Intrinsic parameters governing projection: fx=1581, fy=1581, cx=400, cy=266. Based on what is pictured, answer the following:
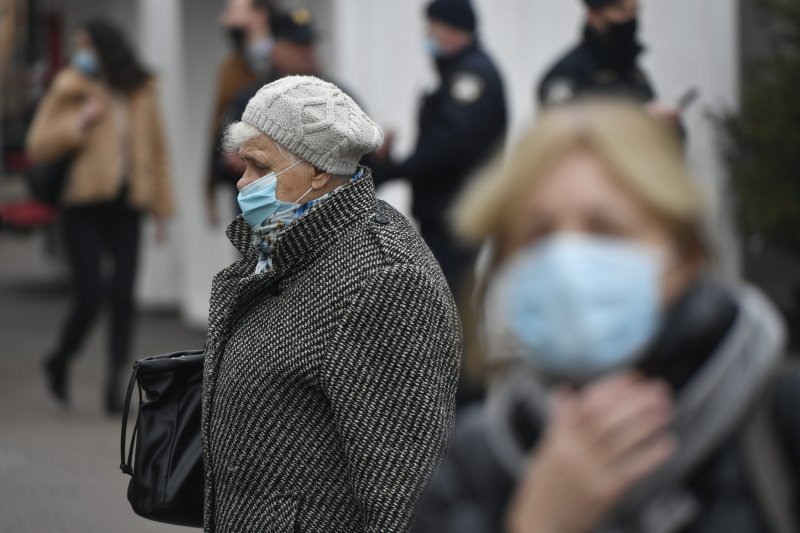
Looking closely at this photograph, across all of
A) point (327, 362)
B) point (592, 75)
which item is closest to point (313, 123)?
point (327, 362)

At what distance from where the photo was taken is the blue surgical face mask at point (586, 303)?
1447 millimetres

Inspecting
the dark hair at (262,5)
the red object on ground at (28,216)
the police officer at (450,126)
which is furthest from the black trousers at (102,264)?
the red object on ground at (28,216)

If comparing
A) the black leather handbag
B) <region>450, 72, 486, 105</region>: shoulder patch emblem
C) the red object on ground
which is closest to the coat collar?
the black leather handbag

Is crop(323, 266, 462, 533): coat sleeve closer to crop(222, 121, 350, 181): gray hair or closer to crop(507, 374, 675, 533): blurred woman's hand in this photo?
crop(222, 121, 350, 181): gray hair

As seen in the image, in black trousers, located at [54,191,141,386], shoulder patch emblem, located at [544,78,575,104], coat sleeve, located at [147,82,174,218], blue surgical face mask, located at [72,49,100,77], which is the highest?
shoulder patch emblem, located at [544,78,575,104]

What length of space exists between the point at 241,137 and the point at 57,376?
537 centimetres

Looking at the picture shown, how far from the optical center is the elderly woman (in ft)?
9.62

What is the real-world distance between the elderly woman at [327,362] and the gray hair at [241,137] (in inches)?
1.1

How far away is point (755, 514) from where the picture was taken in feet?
4.97

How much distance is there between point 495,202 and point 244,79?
5.97 meters

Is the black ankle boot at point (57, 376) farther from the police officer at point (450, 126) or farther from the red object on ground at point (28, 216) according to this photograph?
the red object on ground at point (28, 216)

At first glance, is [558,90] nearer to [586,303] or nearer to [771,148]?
[771,148]

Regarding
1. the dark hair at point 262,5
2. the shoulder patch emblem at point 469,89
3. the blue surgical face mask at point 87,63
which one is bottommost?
the blue surgical face mask at point 87,63

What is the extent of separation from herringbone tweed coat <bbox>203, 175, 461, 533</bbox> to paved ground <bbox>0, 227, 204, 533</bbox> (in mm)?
3025
